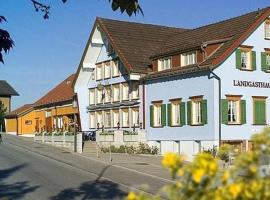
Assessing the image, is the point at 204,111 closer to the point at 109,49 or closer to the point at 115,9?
the point at 109,49

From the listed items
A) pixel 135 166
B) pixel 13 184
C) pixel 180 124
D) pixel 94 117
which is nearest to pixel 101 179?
pixel 13 184

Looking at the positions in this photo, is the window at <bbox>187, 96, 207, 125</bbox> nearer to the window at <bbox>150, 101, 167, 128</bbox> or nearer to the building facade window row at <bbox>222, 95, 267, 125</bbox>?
the building facade window row at <bbox>222, 95, 267, 125</bbox>

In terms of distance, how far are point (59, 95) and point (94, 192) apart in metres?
42.2

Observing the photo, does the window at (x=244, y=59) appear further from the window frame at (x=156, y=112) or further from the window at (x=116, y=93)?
the window at (x=116, y=93)

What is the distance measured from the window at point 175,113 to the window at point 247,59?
16.3 feet

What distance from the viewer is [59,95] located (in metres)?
61.4

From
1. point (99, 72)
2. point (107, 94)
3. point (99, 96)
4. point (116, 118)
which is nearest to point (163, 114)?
point (116, 118)

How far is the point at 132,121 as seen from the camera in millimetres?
44469

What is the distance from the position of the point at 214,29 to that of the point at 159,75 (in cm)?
496

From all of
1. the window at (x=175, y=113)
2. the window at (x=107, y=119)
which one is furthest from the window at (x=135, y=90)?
the window at (x=175, y=113)

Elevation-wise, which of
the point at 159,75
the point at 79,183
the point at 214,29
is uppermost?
the point at 214,29

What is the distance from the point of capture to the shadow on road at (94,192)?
1842 cm

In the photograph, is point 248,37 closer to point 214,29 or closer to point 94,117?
point 214,29

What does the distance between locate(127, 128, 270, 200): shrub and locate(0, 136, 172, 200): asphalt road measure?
12271mm
